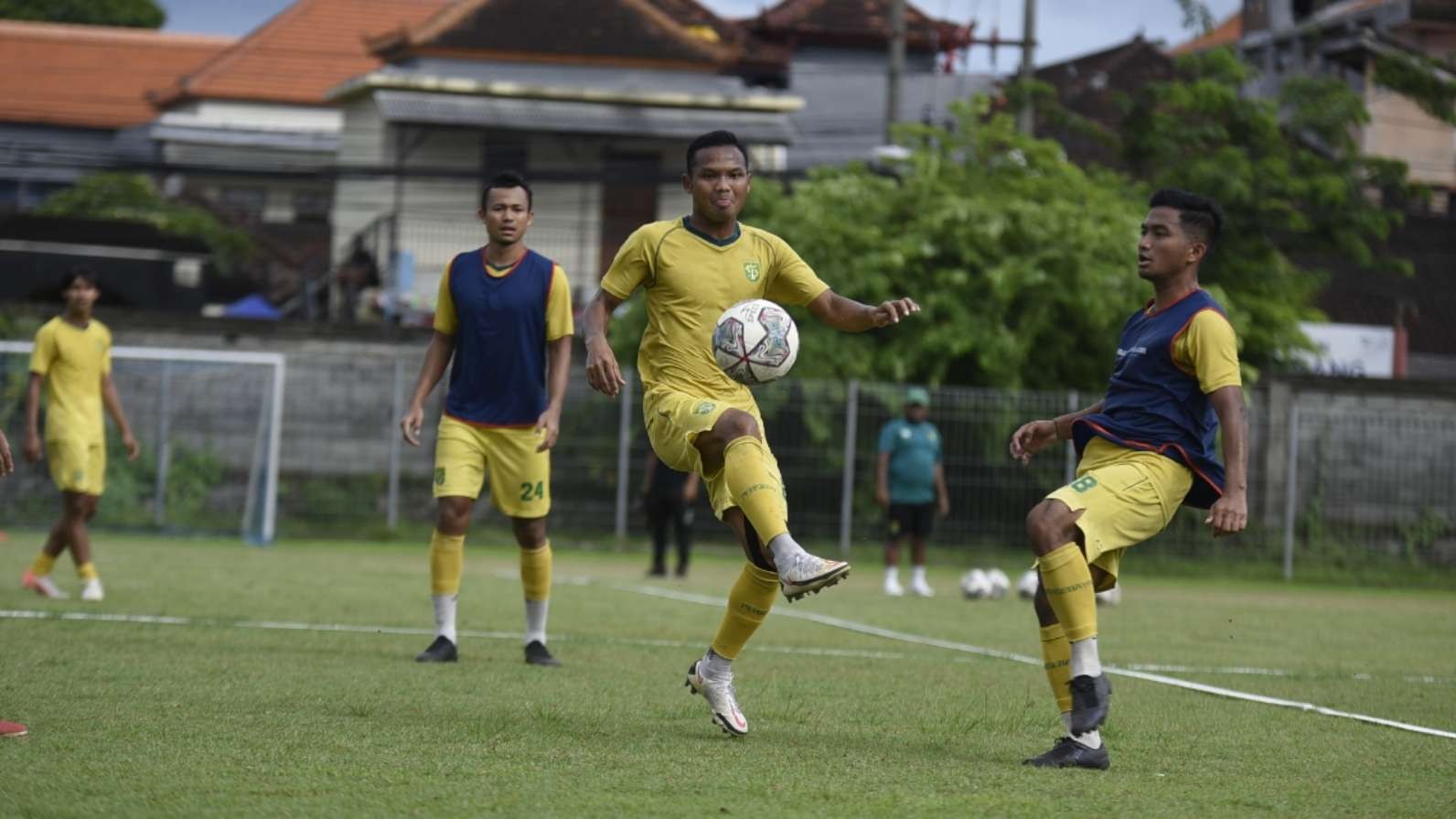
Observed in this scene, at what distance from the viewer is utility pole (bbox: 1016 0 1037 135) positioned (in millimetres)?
29172

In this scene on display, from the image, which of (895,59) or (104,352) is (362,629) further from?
(895,59)

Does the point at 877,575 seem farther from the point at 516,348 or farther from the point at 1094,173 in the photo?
the point at 516,348

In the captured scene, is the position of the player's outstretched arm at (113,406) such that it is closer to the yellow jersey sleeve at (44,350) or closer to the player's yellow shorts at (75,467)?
the player's yellow shorts at (75,467)

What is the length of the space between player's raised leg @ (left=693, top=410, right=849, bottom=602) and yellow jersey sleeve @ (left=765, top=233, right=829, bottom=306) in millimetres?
731

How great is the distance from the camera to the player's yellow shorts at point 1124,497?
6426 mm

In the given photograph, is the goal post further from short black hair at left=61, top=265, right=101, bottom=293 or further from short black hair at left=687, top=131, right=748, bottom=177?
short black hair at left=687, top=131, right=748, bottom=177

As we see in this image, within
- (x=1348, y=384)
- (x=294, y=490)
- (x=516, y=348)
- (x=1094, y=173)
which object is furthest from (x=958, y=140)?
(x=516, y=348)

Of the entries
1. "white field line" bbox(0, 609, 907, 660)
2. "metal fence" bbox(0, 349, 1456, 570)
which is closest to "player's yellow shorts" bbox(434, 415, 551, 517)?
"white field line" bbox(0, 609, 907, 660)

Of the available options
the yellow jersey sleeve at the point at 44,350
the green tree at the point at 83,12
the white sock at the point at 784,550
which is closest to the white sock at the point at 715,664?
the white sock at the point at 784,550

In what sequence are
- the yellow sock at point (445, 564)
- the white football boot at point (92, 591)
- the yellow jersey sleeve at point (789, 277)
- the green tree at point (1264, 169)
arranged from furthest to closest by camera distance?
the green tree at point (1264, 169)
the white football boot at point (92, 591)
the yellow sock at point (445, 564)
the yellow jersey sleeve at point (789, 277)

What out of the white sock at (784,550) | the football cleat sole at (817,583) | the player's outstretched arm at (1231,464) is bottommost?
the football cleat sole at (817,583)

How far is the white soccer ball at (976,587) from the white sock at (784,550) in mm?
10961

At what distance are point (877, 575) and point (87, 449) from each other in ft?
36.5

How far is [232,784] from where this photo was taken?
5207 mm
